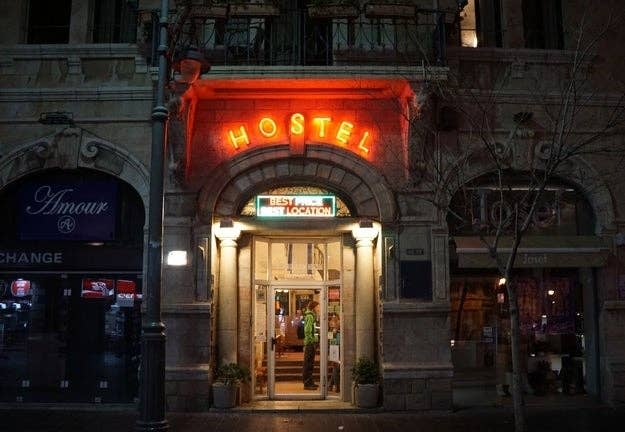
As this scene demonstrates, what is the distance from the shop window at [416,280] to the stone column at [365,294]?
2.51ft

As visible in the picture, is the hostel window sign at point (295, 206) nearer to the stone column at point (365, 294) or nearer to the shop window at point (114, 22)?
the stone column at point (365, 294)

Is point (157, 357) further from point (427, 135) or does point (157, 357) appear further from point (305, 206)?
point (427, 135)

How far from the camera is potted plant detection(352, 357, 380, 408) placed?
1148 centimetres

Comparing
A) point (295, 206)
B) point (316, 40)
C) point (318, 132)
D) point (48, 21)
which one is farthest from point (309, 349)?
point (48, 21)

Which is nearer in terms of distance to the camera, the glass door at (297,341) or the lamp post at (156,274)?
the lamp post at (156,274)

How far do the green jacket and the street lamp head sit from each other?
589cm

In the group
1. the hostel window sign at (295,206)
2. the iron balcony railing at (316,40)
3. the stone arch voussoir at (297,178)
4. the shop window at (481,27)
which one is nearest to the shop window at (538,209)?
the stone arch voussoir at (297,178)

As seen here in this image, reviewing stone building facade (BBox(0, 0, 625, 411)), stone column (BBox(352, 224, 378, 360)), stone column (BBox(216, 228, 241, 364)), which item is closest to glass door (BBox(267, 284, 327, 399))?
stone building facade (BBox(0, 0, 625, 411))

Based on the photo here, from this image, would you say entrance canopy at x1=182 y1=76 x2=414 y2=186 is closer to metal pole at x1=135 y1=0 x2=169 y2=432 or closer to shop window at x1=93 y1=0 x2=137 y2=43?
shop window at x1=93 y1=0 x2=137 y2=43

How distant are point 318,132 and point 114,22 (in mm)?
4927

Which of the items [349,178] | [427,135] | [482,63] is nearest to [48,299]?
[349,178]

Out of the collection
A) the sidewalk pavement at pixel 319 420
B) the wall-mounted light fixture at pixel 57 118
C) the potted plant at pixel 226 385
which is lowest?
the sidewalk pavement at pixel 319 420

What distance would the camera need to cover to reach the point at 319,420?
1089cm

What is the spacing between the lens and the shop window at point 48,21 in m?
13.1
